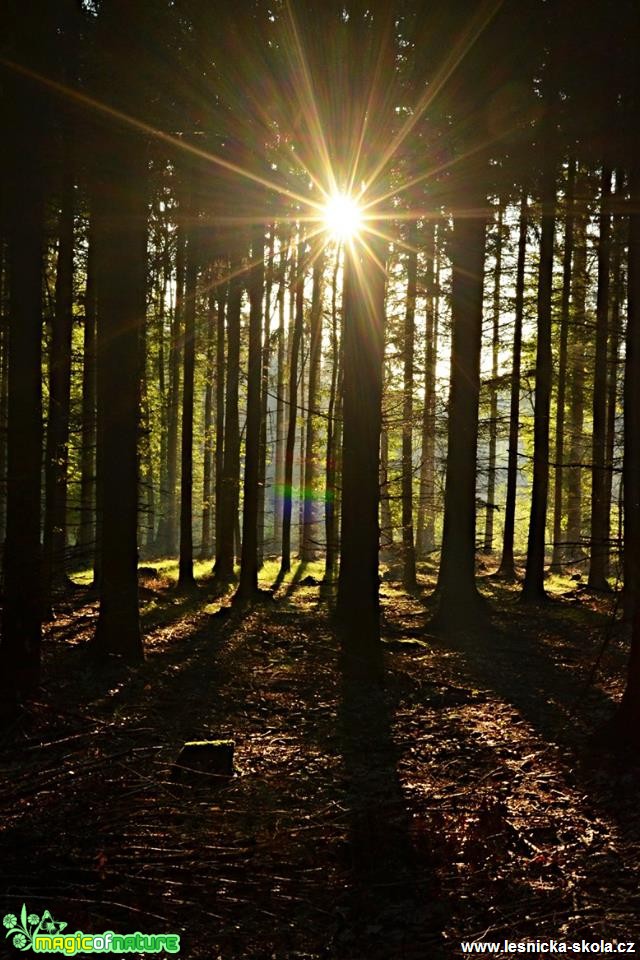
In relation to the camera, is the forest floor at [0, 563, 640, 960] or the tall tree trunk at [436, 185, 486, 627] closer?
the forest floor at [0, 563, 640, 960]

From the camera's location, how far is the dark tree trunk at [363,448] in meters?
9.90

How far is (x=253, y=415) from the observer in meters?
16.1

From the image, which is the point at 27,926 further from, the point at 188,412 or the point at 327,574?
the point at 327,574

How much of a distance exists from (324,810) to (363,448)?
5.81 metres

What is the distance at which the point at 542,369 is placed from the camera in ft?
53.6

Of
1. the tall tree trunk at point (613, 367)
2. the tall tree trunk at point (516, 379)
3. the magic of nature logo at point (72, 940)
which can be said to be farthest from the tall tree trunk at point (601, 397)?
the magic of nature logo at point (72, 940)

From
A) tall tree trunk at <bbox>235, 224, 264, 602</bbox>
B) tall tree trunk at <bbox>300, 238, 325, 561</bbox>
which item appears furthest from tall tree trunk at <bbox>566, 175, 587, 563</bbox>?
tall tree trunk at <bbox>300, 238, 325, 561</bbox>

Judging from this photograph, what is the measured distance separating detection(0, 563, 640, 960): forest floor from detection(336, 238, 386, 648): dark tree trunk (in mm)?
932

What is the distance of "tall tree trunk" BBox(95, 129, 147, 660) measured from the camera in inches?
384

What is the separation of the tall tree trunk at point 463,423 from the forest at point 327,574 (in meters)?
0.07

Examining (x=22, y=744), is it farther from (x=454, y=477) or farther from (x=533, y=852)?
(x=454, y=477)

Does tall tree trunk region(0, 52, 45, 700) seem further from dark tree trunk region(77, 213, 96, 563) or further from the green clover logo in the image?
dark tree trunk region(77, 213, 96, 563)

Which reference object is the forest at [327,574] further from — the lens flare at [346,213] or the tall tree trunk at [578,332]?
the tall tree trunk at [578,332]

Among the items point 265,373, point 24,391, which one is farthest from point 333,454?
point 24,391
